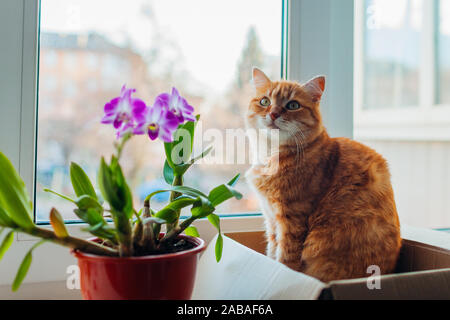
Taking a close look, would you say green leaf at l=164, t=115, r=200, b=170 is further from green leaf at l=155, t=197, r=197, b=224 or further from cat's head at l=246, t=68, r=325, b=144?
cat's head at l=246, t=68, r=325, b=144

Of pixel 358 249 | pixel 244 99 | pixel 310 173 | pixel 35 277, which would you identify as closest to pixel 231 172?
pixel 244 99

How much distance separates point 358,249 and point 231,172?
52 centimetres

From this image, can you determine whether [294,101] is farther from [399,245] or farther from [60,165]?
[60,165]

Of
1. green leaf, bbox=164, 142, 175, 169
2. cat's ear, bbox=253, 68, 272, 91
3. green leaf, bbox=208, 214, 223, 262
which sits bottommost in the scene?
green leaf, bbox=208, 214, 223, 262

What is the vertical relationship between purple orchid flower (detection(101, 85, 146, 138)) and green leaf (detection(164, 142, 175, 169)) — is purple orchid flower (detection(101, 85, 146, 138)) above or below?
above

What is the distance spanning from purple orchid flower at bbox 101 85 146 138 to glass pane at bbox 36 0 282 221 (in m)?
0.47

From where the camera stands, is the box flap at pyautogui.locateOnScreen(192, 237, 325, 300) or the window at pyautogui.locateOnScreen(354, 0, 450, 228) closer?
the box flap at pyautogui.locateOnScreen(192, 237, 325, 300)

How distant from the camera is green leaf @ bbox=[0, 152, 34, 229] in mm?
633

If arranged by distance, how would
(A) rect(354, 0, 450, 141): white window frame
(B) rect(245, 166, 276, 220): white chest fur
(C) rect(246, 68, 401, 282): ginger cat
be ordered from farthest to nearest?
(A) rect(354, 0, 450, 141): white window frame
(B) rect(245, 166, 276, 220): white chest fur
(C) rect(246, 68, 401, 282): ginger cat

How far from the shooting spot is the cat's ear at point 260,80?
44.7 inches

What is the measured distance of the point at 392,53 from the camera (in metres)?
2.08

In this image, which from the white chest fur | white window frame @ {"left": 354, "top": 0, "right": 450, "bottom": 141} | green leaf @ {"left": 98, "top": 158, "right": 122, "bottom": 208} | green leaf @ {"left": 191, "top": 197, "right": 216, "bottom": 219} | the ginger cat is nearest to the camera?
green leaf @ {"left": 98, "top": 158, "right": 122, "bottom": 208}

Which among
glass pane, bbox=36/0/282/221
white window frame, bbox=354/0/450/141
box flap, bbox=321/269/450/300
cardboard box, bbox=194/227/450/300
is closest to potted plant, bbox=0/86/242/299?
cardboard box, bbox=194/227/450/300

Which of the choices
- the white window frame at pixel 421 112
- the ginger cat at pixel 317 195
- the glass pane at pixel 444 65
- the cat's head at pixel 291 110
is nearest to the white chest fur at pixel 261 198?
the ginger cat at pixel 317 195
